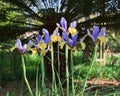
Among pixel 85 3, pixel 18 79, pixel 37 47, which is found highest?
pixel 85 3

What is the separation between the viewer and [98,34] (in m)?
2.83

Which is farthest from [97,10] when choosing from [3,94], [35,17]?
[3,94]

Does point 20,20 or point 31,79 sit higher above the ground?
point 20,20

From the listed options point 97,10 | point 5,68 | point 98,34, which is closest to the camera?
point 98,34

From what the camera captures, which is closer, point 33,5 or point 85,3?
point 85,3

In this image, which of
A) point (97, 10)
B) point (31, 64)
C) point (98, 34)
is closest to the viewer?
point (98, 34)

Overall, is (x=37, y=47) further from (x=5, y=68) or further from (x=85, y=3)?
(x=5, y=68)

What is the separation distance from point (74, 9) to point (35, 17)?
3.02 ft

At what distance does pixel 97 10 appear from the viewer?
912cm

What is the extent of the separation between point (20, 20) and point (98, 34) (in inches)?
288

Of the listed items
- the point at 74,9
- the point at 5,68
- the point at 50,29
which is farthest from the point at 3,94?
the point at 5,68

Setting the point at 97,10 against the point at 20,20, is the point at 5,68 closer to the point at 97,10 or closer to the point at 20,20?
the point at 20,20

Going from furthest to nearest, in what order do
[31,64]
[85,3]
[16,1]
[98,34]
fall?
[31,64] → [16,1] → [85,3] → [98,34]

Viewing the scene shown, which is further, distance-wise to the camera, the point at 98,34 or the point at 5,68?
the point at 5,68
